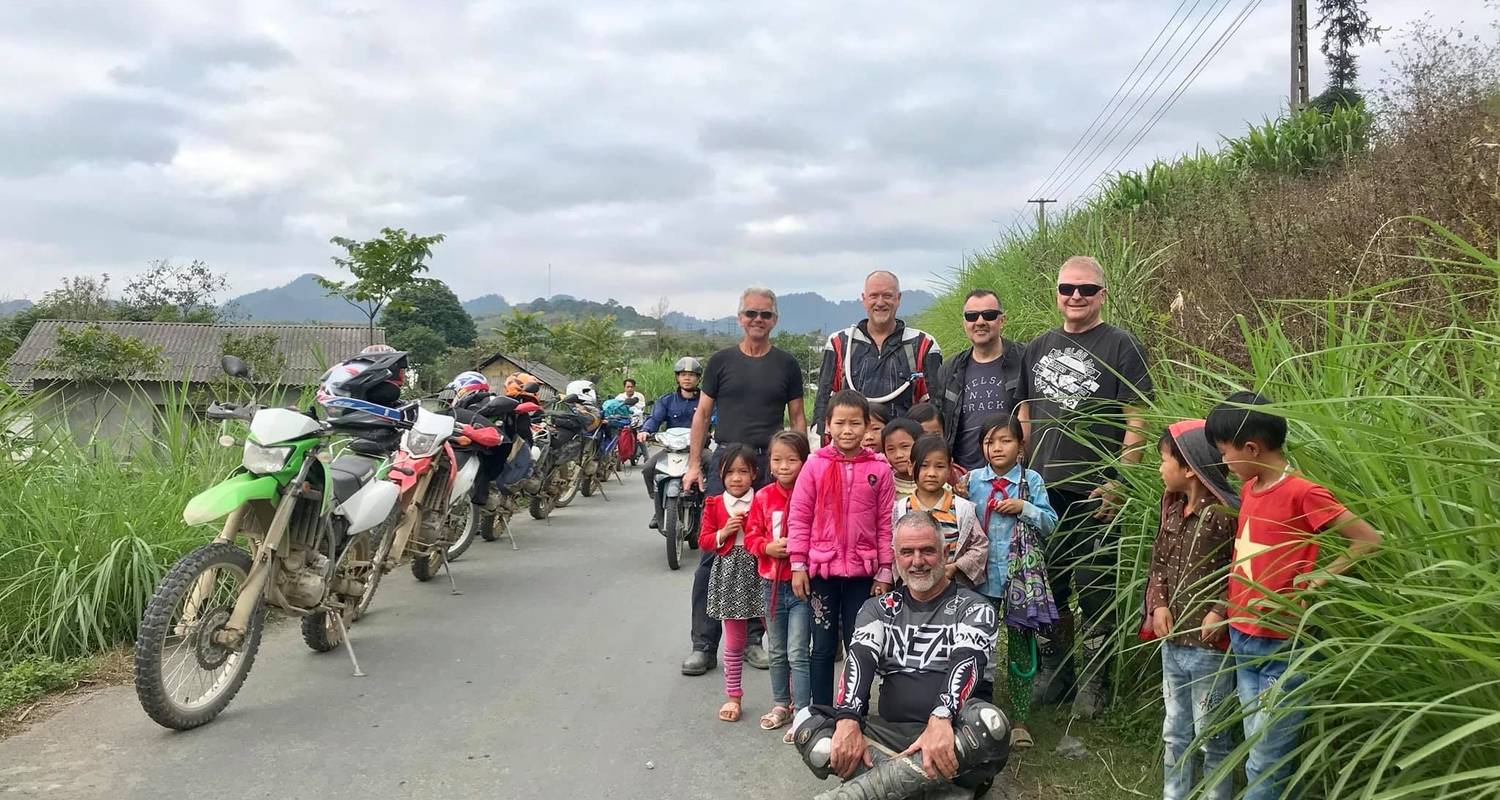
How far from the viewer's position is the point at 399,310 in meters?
42.6

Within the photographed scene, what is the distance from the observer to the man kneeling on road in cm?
351

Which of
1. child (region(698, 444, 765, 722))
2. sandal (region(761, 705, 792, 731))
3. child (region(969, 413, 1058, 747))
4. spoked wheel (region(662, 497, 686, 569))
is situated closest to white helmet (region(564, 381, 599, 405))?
spoked wheel (region(662, 497, 686, 569))

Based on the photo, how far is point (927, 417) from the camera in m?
4.99

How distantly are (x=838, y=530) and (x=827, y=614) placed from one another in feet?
1.23

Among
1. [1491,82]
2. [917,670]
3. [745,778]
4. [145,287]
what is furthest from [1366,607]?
[145,287]

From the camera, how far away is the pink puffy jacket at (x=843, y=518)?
14.2 ft

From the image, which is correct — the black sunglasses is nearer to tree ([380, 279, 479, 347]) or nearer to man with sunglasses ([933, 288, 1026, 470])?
man with sunglasses ([933, 288, 1026, 470])

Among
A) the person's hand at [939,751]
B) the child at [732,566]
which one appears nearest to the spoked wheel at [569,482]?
the child at [732,566]

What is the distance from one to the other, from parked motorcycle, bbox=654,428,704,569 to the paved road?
1.48 meters

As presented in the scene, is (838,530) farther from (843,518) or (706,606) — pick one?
(706,606)

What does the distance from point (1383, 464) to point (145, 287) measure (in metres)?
69.3

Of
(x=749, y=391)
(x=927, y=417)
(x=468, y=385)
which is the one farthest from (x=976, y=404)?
(x=468, y=385)

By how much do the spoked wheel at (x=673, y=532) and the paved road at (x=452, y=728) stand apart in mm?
1424

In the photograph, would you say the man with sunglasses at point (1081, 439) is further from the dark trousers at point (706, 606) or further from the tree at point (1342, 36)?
the tree at point (1342, 36)
